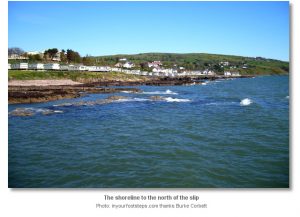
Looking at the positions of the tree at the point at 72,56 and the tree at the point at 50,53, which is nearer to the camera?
the tree at the point at 50,53

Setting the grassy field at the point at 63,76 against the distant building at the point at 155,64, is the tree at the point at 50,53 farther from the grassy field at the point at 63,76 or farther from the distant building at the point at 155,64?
the distant building at the point at 155,64

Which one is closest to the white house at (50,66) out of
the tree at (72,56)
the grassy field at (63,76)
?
the grassy field at (63,76)

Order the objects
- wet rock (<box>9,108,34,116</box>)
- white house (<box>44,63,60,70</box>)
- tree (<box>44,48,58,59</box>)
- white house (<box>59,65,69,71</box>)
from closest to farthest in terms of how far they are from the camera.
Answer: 1. wet rock (<box>9,108,34,116</box>)
2. white house (<box>44,63,60,70</box>)
3. white house (<box>59,65,69,71</box>)
4. tree (<box>44,48,58,59</box>)

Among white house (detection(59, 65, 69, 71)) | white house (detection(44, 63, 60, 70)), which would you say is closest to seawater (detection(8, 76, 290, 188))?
white house (detection(44, 63, 60, 70))

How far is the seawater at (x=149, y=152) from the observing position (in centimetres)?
748

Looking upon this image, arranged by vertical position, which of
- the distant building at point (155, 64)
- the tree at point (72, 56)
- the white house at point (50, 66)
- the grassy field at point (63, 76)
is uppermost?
the distant building at point (155, 64)

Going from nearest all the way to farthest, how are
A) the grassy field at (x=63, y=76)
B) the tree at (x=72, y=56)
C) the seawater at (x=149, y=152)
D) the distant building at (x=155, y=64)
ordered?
the seawater at (x=149, y=152) → the grassy field at (x=63, y=76) → the tree at (x=72, y=56) → the distant building at (x=155, y=64)

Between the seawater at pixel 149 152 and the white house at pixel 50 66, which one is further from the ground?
the white house at pixel 50 66

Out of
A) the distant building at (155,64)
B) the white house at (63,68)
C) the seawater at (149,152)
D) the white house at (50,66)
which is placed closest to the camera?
the seawater at (149,152)

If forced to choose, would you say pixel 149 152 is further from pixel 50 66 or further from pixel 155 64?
pixel 155 64

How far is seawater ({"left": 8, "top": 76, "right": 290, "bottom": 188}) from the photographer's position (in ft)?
24.5

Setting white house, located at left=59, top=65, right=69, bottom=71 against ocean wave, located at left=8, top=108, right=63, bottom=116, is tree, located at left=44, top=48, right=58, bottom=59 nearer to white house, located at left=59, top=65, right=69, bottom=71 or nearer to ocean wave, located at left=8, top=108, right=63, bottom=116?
white house, located at left=59, top=65, right=69, bottom=71
